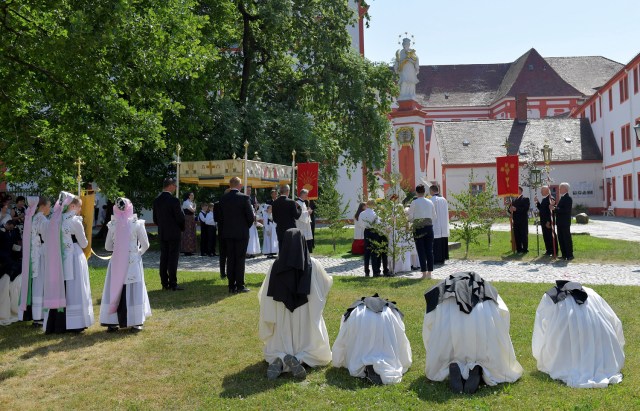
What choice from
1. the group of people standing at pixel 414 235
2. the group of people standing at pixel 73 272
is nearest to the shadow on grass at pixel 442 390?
the group of people standing at pixel 73 272

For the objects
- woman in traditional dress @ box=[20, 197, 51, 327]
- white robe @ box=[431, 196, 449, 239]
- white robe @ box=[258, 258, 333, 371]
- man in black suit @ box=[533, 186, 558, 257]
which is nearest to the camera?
white robe @ box=[258, 258, 333, 371]

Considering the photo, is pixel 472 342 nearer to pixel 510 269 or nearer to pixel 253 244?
pixel 510 269

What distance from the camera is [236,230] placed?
11.6 meters

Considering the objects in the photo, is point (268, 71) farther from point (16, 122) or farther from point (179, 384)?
point (179, 384)

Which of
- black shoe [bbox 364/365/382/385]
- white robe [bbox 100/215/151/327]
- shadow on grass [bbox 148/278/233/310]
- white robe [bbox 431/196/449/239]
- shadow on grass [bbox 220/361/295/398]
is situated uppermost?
white robe [bbox 431/196/449/239]

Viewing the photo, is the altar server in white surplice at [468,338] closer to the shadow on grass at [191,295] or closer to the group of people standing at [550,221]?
the shadow on grass at [191,295]

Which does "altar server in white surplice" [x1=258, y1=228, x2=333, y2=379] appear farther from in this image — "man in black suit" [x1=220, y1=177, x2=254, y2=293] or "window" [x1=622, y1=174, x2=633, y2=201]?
"window" [x1=622, y1=174, x2=633, y2=201]

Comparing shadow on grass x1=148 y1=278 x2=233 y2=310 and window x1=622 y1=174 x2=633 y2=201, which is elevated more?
window x1=622 y1=174 x2=633 y2=201

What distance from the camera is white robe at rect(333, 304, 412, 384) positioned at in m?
6.26

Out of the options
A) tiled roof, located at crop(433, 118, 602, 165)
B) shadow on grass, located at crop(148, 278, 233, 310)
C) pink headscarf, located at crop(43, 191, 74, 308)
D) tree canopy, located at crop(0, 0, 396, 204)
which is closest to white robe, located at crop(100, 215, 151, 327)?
pink headscarf, located at crop(43, 191, 74, 308)

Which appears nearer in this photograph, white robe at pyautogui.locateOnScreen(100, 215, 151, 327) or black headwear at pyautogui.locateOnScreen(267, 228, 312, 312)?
black headwear at pyautogui.locateOnScreen(267, 228, 312, 312)

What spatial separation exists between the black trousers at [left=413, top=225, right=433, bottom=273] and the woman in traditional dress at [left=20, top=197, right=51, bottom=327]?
705cm

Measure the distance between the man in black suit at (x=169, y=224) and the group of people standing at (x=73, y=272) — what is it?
9.51 ft

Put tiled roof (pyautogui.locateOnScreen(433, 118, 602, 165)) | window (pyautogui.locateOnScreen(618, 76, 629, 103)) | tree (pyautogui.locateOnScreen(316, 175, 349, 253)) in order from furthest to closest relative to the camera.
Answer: tiled roof (pyautogui.locateOnScreen(433, 118, 602, 165)) → window (pyautogui.locateOnScreen(618, 76, 629, 103)) → tree (pyautogui.locateOnScreen(316, 175, 349, 253))
